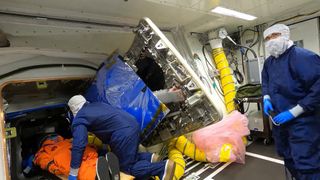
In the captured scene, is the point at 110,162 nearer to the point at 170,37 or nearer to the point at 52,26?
the point at 52,26

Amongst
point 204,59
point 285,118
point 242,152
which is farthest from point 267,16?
point 285,118

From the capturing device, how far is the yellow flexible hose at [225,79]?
12.7ft

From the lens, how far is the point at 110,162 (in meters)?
1.94

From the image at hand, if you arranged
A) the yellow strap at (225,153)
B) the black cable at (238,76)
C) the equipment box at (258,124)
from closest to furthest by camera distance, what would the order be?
the yellow strap at (225,153) < the equipment box at (258,124) < the black cable at (238,76)

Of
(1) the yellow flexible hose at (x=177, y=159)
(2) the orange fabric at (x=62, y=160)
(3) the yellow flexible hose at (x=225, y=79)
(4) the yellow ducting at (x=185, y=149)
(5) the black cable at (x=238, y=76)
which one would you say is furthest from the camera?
(5) the black cable at (x=238, y=76)

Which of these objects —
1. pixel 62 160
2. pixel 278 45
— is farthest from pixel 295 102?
pixel 62 160

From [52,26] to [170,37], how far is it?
189 cm

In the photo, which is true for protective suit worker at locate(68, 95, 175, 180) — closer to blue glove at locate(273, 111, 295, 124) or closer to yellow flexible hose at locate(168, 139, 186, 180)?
yellow flexible hose at locate(168, 139, 186, 180)

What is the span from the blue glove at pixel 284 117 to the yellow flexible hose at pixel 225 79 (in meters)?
2.01

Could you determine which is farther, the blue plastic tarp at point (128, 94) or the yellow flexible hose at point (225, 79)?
the yellow flexible hose at point (225, 79)

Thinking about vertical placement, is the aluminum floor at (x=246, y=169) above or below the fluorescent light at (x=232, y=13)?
below

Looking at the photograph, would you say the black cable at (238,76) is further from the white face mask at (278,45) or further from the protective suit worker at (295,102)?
the white face mask at (278,45)

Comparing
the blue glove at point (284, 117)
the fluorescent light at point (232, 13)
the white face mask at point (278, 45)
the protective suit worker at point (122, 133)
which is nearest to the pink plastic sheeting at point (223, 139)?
the protective suit worker at point (122, 133)

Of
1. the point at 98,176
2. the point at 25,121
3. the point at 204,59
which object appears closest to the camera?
the point at 98,176
